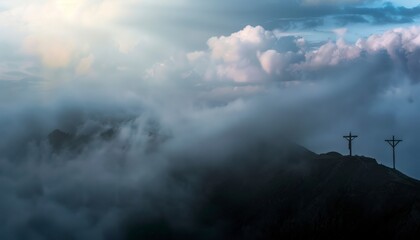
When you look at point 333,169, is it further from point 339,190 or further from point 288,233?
point 288,233

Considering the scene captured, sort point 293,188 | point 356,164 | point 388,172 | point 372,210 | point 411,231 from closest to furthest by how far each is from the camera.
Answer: point 411,231, point 372,210, point 388,172, point 356,164, point 293,188

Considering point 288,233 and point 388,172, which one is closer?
point 388,172

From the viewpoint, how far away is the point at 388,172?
163125 mm

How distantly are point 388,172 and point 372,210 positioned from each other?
705 inches

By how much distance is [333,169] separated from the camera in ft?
598

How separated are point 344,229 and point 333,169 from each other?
30420 mm

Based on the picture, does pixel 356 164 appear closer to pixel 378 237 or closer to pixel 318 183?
pixel 318 183

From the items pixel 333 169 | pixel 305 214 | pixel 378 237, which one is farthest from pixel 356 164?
pixel 378 237

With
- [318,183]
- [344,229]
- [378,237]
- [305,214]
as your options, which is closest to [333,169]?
[318,183]

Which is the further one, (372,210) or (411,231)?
(372,210)

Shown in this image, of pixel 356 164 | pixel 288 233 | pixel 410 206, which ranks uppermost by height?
pixel 356 164

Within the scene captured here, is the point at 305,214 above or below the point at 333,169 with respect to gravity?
below

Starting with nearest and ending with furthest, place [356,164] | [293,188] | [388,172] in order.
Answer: [388,172] → [356,164] → [293,188]

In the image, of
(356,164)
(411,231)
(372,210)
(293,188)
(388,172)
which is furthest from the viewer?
(293,188)
